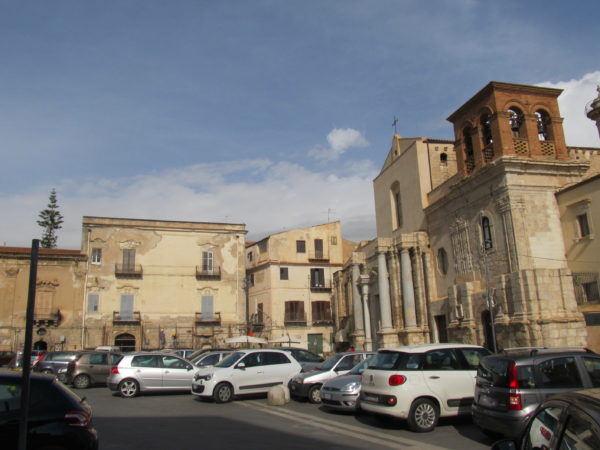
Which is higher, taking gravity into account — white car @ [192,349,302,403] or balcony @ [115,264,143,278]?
balcony @ [115,264,143,278]

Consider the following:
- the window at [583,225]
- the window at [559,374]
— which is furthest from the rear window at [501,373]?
the window at [583,225]

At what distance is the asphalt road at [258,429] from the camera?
906 cm

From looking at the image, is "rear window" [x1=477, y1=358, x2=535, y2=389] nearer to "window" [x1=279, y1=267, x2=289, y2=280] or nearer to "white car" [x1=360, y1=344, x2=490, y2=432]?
"white car" [x1=360, y1=344, x2=490, y2=432]

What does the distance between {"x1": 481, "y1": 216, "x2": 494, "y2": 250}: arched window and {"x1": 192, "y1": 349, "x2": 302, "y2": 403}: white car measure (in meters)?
11.5

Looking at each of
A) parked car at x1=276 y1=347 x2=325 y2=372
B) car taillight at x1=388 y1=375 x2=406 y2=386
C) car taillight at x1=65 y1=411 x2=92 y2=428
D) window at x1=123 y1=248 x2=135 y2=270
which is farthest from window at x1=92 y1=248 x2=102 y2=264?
car taillight at x1=65 y1=411 x2=92 y2=428

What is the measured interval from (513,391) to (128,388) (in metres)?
12.6

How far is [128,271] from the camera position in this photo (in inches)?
1624

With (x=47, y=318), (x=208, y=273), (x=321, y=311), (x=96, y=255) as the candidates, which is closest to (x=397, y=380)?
(x=208, y=273)

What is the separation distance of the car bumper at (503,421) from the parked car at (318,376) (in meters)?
6.25

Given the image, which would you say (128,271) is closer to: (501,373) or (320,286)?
(320,286)

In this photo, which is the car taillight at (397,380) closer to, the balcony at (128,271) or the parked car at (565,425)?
the parked car at (565,425)

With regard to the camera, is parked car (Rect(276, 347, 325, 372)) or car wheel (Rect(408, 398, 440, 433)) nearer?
car wheel (Rect(408, 398, 440, 433))

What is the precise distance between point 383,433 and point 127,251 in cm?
3550

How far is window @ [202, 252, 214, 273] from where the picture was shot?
43.7 m
